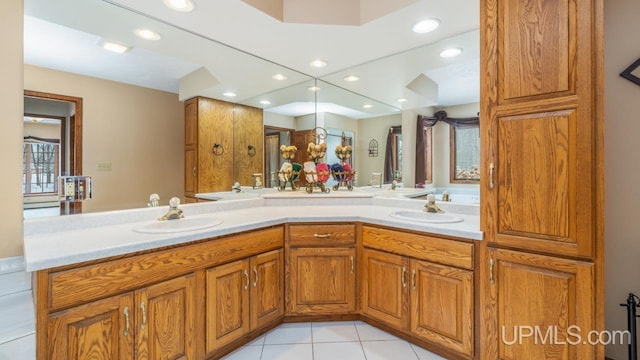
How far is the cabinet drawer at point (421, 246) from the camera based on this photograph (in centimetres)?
164

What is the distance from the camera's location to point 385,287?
6.49ft

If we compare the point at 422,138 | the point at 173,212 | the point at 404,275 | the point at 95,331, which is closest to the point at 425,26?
the point at 422,138

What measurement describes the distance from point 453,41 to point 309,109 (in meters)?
1.43

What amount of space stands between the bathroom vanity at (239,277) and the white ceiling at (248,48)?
3.04ft

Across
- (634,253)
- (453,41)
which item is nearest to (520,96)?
(453,41)

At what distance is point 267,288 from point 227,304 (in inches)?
12.3

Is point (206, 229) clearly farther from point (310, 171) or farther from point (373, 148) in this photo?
point (373, 148)

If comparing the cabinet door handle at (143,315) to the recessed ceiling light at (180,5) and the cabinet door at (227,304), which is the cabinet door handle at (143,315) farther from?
the recessed ceiling light at (180,5)

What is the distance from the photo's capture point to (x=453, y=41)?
2.12m

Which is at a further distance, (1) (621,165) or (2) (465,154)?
(2) (465,154)

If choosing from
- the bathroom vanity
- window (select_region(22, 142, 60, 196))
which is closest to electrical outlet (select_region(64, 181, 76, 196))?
window (select_region(22, 142, 60, 196))

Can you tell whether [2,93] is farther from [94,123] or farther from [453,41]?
[453,41]

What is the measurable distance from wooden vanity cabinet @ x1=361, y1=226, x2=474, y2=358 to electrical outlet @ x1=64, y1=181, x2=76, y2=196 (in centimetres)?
183

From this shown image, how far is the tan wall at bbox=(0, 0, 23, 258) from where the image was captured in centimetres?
136
